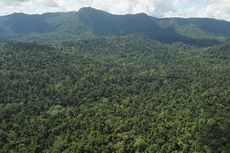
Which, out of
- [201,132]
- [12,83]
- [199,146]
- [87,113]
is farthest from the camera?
[12,83]

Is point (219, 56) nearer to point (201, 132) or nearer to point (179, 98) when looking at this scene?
point (179, 98)

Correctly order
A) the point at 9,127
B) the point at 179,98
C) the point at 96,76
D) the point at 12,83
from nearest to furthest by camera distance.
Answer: the point at 9,127, the point at 179,98, the point at 12,83, the point at 96,76

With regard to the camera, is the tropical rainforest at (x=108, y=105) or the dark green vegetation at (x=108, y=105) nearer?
the tropical rainforest at (x=108, y=105)

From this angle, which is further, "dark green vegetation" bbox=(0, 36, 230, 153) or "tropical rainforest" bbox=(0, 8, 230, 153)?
"dark green vegetation" bbox=(0, 36, 230, 153)

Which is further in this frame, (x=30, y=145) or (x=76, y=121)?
(x=76, y=121)

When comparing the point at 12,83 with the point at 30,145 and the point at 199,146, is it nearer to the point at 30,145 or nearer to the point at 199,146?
the point at 30,145

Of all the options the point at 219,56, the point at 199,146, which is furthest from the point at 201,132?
the point at 219,56

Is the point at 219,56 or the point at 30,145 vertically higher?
the point at 219,56
